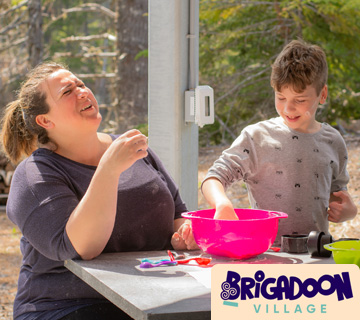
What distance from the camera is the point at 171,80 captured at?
2967 millimetres

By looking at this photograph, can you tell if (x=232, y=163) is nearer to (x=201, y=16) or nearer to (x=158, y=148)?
(x=158, y=148)

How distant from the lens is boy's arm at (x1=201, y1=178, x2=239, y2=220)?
5.78 ft

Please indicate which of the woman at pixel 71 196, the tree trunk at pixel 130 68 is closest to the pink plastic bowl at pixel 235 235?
the woman at pixel 71 196

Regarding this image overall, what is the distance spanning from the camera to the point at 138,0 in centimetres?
759

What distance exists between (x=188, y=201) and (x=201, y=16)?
3193mm

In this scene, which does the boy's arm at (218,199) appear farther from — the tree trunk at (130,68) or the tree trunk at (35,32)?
the tree trunk at (35,32)

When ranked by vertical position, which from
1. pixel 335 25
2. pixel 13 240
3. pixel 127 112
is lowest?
pixel 13 240

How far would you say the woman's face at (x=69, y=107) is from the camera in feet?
6.61

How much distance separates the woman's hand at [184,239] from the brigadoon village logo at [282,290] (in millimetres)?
718

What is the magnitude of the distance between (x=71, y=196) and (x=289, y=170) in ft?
2.81

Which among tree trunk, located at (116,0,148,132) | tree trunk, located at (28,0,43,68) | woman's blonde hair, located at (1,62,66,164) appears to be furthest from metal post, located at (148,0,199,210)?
Answer: tree trunk, located at (28,0,43,68)

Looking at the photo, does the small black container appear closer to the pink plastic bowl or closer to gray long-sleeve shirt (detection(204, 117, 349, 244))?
the pink plastic bowl

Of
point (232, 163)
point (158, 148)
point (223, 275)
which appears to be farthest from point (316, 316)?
point (158, 148)

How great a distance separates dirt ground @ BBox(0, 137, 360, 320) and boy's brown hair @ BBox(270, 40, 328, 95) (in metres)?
2.84
